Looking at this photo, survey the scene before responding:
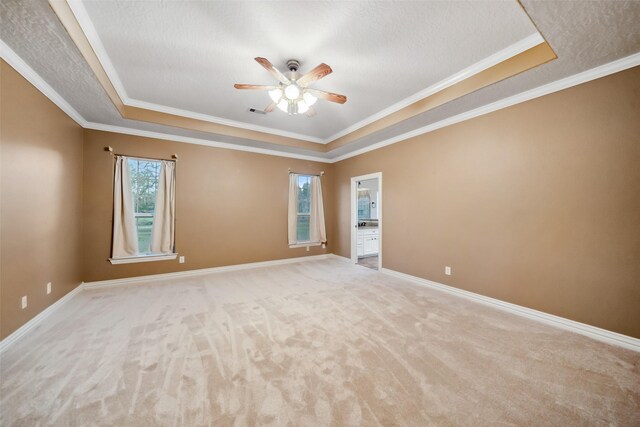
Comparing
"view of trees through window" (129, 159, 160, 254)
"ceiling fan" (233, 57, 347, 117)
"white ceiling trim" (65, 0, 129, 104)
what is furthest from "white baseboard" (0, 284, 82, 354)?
"ceiling fan" (233, 57, 347, 117)

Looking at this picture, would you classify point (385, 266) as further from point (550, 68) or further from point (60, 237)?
point (60, 237)

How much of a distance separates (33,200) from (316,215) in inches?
181

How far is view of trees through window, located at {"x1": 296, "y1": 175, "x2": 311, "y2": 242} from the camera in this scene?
5918 millimetres

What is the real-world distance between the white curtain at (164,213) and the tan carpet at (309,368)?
1.29 meters

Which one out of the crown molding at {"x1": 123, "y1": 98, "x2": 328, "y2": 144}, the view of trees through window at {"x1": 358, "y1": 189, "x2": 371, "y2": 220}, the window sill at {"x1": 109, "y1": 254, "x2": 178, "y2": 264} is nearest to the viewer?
the crown molding at {"x1": 123, "y1": 98, "x2": 328, "y2": 144}

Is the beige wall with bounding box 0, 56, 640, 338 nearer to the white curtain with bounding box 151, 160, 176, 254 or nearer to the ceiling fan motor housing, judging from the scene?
the white curtain with bounding box 151, 160, 176, 254

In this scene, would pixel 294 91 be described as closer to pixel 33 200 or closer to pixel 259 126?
pixel 259 126

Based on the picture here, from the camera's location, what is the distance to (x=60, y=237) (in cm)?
306

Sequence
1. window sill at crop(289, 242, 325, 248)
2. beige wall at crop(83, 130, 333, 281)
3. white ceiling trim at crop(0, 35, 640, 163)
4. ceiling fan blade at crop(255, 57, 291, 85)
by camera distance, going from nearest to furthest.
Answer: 1. ceiling fan blade at crop(255, 57, 291, 85)
2. white ceiling trim at crop(0, 35, 640, 163)
3. beige wall at crop(83, 130, 333, 281)
4. window sill at crop(289, 242, 325, 248)

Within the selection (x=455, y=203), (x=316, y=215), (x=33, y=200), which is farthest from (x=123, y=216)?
(x=455, y=203)

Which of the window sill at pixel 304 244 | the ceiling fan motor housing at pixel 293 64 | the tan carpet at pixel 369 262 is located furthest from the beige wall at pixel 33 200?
the tan carpet at pixel 369 262

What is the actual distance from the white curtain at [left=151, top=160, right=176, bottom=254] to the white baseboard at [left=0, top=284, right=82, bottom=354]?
4.09 feet

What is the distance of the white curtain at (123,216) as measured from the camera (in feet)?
12.6

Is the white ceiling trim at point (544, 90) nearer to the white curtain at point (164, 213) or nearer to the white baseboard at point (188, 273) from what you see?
the white baseboard at point (188, 273)
